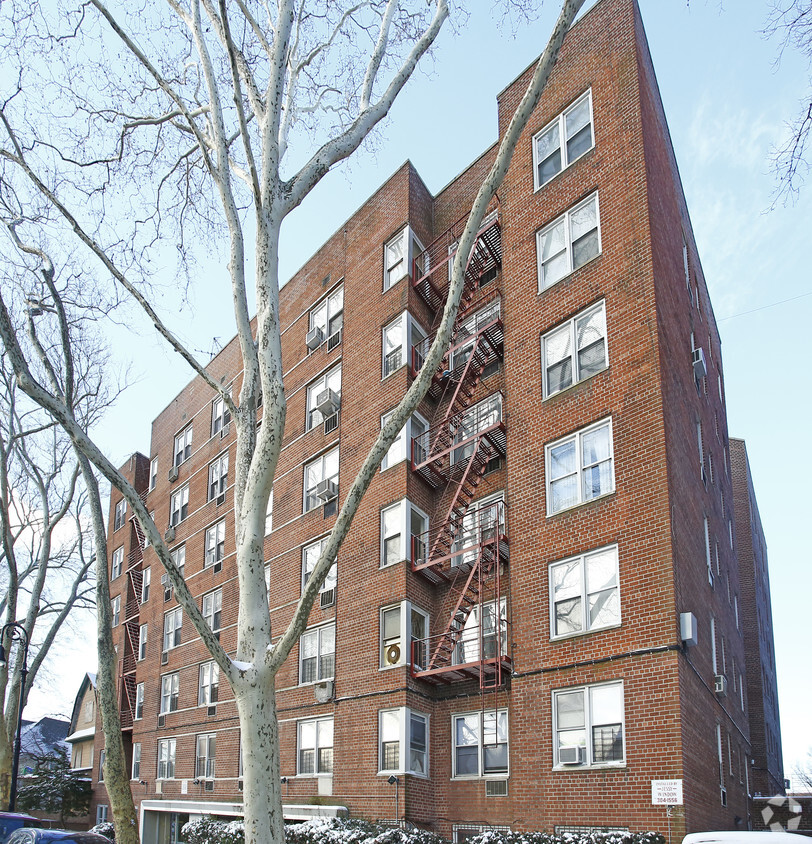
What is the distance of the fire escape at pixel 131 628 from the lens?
1425 inches

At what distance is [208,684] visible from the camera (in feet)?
94.7

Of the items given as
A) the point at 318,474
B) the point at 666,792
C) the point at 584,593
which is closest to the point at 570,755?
the point at 666,792

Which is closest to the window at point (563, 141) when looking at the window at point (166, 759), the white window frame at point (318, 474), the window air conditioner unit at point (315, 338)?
the window air conditioner unit at point (315, 338)

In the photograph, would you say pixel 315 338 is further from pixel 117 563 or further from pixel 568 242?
pixel 117 563

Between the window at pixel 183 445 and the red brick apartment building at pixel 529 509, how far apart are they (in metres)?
9.93

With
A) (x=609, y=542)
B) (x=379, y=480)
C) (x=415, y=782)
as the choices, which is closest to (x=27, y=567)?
(x=379, y=480)

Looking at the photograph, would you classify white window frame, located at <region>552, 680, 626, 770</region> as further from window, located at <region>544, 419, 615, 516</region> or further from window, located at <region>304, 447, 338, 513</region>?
window, located at <region>304, 447, 338, 513</region>

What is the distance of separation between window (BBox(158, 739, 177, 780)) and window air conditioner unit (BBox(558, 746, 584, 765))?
64.3ft

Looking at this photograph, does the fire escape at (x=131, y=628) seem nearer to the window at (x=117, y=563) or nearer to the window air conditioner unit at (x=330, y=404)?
the window at (x=117, y=563)

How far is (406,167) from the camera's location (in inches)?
947

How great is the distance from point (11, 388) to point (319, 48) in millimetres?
15385

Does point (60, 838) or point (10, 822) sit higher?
point (60, 838)

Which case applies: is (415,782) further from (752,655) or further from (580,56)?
(752,655)

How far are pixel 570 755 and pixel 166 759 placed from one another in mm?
20813
